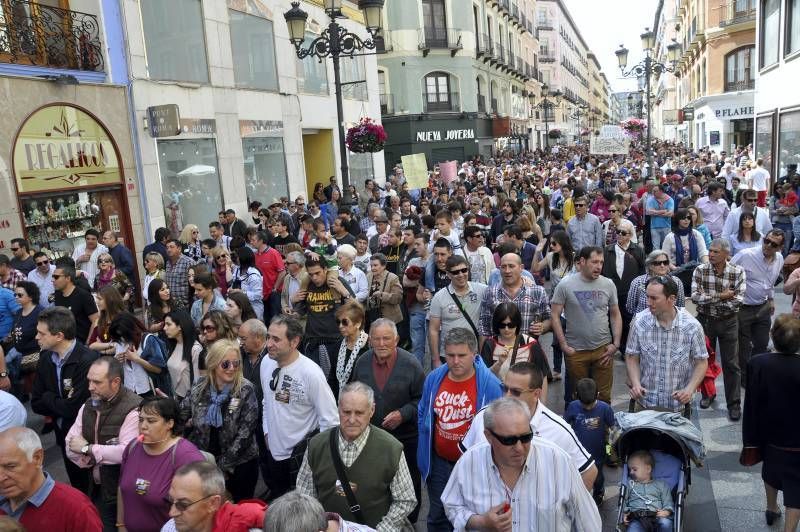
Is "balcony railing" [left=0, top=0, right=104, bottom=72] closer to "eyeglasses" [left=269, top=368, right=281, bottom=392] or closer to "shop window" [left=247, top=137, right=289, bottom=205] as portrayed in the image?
"shop window" [left=247, top=137, right=289, bottom=205]

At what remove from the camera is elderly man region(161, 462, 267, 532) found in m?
3.00

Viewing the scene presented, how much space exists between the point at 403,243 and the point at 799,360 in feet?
18.9

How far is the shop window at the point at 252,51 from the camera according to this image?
16.5 m

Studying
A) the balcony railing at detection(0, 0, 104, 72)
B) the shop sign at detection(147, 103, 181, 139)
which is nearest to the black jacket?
the balcony railing at detection(0, 0, 104, 72)

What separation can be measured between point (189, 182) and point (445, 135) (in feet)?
84.3

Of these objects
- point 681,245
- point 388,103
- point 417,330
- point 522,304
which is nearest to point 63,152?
point 417,330

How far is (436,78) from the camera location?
1516 inches

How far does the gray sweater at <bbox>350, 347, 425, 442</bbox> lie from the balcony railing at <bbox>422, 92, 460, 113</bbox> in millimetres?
34585

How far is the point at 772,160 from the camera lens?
65.3 feet

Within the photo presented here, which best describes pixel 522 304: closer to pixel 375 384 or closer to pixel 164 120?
pixel 375 384

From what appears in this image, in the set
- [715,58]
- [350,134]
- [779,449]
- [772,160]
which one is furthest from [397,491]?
[715,58]

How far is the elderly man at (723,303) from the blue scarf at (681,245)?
5.24ft

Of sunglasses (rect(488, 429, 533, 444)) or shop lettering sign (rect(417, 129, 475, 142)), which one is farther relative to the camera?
shop lettering sign (rect(417, 129, 475, 142))

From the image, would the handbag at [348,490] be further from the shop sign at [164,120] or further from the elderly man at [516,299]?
the shop sign at [164,120]
